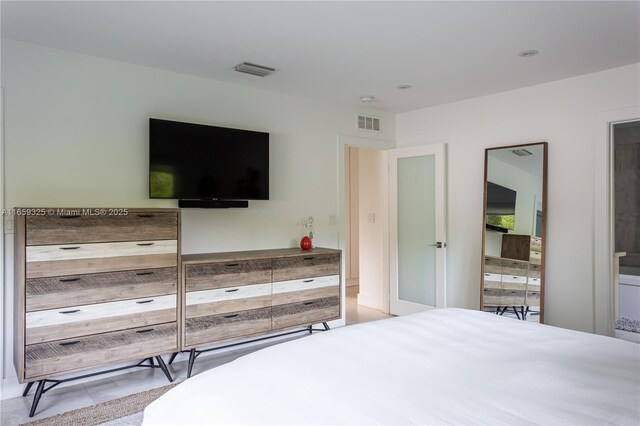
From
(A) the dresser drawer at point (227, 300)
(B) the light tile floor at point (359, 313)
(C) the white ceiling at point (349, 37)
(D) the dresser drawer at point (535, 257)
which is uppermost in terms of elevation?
(C) the white ceiling at point (349, 37)

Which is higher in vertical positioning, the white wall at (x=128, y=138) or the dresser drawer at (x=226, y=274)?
the white wall at (x=128, y=138)

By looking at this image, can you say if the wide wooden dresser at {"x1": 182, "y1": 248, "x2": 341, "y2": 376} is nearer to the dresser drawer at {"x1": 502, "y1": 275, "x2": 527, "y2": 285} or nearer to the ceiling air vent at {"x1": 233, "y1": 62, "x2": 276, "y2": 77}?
the ceiling air vent at {"x1": 233, "y1": 62, "x2": 276, "y2": 77}

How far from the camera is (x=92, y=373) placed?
3238 millimetres

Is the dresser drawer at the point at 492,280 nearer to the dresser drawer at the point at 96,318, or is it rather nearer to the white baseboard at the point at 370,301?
the white baseboard at the point at 370,301

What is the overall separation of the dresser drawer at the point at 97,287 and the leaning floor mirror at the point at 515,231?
10.3 feet

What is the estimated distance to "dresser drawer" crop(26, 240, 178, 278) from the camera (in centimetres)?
271

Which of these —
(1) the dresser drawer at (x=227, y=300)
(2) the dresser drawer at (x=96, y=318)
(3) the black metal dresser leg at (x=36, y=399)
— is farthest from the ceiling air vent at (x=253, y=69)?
(3) the black metal dresser leg at (x=36, y=399)

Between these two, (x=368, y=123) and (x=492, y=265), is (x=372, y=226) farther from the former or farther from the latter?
(x=492, y=265)

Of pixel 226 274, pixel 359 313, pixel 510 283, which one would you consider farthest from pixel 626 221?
pixel 226 274

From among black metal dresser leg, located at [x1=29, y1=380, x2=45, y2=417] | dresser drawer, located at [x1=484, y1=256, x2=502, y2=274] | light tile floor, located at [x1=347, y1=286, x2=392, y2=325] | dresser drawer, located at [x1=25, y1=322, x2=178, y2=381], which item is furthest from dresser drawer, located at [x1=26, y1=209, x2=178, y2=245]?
dresser drawer, located at [x1=484, y1=256, x2=502, y2=274]

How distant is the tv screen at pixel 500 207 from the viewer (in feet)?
14.1

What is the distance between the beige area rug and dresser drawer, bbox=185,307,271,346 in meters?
0.50

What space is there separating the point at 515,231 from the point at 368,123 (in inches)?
81.8

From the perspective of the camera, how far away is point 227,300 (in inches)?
136
